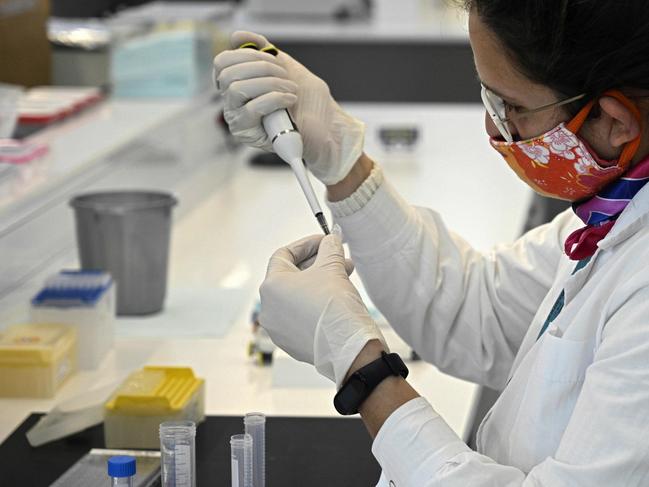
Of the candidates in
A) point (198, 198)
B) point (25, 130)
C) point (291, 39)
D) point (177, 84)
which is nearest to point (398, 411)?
point (25, 130)

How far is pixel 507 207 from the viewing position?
345 centimetres

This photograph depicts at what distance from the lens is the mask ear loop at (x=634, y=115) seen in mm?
1334

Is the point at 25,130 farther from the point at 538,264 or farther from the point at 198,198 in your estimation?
the point at 538,264

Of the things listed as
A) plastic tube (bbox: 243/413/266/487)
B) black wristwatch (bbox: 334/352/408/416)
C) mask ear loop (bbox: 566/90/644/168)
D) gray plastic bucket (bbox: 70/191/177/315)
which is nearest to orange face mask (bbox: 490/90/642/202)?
mask ear loop (bbox: 566/90/644/168)

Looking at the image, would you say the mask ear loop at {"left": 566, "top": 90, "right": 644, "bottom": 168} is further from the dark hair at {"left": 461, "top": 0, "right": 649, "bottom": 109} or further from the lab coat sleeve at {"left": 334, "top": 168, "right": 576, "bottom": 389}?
the lab coat sleeve at {"left": 334, "top": 168, "right": 576, "bottom": 389}

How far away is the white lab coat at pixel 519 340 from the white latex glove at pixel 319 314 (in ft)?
0.35

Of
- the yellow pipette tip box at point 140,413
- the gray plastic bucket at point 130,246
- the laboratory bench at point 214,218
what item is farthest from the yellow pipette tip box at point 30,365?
the gray plastic bucket at point 130,246

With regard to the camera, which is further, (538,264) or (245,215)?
(245,215)

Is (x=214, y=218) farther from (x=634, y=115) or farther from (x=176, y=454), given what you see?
(x=634, y=115)

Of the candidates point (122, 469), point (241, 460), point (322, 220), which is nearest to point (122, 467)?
point (122, 469)

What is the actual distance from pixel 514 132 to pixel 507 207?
6.52 feet

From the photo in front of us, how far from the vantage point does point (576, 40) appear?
1282mm

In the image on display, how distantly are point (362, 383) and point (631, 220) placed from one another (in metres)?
0.39

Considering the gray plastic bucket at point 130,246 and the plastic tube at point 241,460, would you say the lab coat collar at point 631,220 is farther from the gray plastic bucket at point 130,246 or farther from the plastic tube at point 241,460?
the gray plastic bucket at point 130,246
